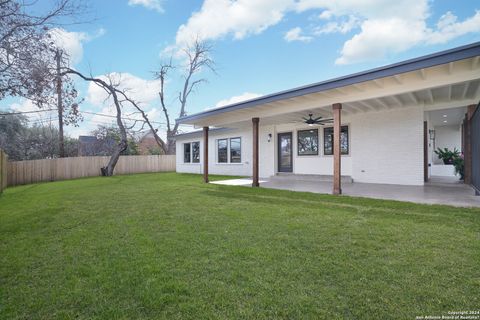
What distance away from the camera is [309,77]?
51.3 feet

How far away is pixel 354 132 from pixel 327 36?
564cm

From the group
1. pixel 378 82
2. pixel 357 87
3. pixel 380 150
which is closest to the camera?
pixel 378 82

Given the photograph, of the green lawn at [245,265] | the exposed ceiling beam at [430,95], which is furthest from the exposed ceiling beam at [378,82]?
the green lawn at [245,265]

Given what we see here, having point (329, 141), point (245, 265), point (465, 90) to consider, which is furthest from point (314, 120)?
point (245, 265)

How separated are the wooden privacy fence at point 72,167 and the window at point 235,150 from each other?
8516 millimetres

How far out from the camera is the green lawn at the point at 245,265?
194cm

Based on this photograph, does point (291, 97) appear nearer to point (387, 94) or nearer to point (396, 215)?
point (387, 94)

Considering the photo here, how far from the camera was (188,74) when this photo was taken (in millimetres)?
25531

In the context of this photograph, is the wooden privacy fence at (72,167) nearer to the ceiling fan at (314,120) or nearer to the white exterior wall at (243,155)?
the white exterior wall at (243,155)

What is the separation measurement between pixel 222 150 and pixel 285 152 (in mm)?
4440

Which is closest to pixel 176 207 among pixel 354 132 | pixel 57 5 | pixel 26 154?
pixel 57 5

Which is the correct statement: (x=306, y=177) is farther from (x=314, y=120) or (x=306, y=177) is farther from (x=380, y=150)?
(x=380, y=150)

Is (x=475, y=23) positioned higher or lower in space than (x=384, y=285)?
higher

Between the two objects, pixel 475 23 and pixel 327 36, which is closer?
pixel 475 23
